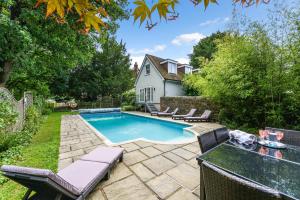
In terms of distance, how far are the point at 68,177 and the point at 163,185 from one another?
173cm

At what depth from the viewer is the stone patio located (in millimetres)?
2631

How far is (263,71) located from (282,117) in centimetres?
205

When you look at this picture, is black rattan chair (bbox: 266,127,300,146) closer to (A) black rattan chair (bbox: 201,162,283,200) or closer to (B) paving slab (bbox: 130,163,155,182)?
(A) black rattan chair (bbox: 201,162,283,200)

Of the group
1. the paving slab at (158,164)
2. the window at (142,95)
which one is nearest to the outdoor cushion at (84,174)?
the paving slab at (158,164)

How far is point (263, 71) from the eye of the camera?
641cm

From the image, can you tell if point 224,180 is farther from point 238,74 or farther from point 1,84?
point 1,84

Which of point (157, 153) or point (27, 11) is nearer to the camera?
point (157, 153)

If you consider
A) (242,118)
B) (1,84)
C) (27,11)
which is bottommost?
(242,118)

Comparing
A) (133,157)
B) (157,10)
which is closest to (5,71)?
(133,157)

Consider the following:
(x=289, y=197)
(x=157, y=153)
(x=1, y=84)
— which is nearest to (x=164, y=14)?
(x=289, y=197)

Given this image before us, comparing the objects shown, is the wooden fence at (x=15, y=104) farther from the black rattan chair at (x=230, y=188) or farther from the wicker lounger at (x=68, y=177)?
the black rattan chair at (x=230, y=188)

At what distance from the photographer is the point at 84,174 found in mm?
2709

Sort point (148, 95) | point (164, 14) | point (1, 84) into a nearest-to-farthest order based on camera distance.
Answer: point (164, 14), point (1, 84), point (148, 95)

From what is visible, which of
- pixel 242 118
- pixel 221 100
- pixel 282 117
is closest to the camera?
pixel 282 117
